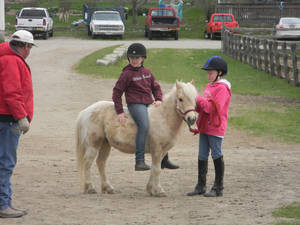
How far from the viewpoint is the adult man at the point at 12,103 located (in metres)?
5.77

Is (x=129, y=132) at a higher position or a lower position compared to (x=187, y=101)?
lower

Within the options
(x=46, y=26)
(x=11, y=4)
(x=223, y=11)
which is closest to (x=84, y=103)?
(x=46, y=26)

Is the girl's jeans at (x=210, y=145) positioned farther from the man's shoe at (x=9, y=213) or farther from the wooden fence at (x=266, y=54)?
the wooden fence at (x=266, y=54)

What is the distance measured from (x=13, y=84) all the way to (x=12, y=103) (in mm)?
199

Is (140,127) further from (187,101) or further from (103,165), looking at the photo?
(103,165)

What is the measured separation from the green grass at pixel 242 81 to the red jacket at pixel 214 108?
5178 mm

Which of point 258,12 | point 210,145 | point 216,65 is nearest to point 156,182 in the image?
point 210,145

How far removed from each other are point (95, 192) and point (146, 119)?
1.35m

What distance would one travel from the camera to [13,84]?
5770 mm

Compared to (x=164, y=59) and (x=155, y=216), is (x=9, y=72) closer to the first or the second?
(x=155, y=216)

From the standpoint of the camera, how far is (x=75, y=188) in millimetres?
8016

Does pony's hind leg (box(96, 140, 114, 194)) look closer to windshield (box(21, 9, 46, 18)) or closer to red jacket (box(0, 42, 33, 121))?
red jacket (box(0, 42, 33, 121))

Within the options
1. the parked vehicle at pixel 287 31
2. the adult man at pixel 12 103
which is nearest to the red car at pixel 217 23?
the parked vehicle at pixel 287 31

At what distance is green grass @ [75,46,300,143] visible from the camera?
13203mm
